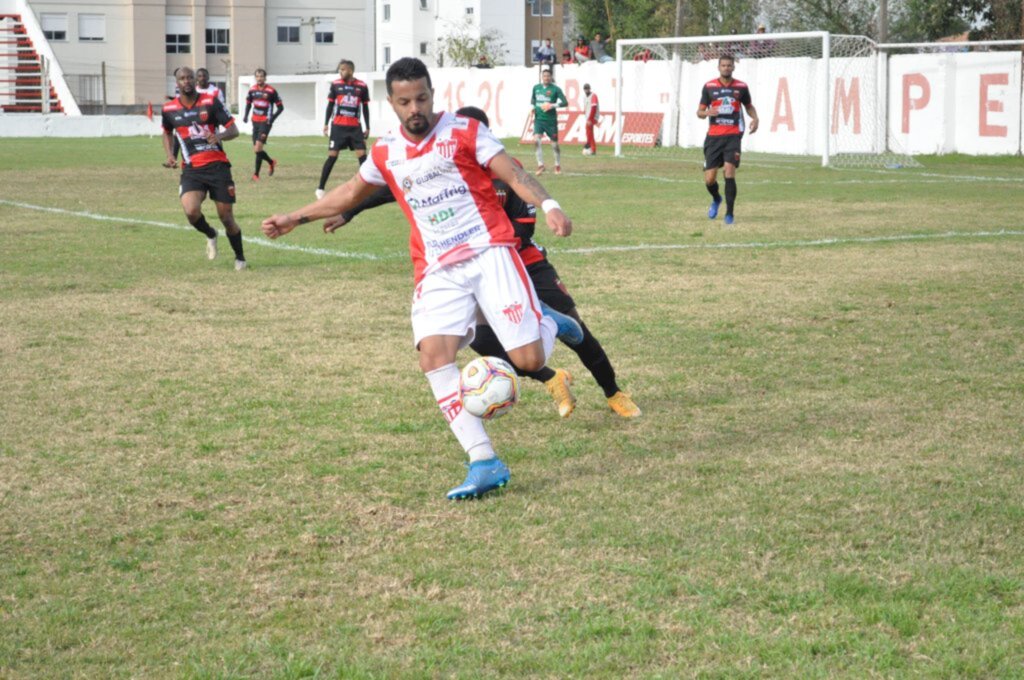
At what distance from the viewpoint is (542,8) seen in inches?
3686

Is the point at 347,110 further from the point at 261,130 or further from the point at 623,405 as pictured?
the point at 623,405

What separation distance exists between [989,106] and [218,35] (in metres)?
57.0

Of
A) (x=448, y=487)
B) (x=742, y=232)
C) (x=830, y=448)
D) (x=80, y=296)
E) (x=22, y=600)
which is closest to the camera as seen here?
(x=22, y=600)

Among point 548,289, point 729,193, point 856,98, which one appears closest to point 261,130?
point 729,193

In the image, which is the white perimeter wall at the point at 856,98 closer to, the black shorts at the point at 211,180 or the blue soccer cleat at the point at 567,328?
the black shorts at the point at 211,180

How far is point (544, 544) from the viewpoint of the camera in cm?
512

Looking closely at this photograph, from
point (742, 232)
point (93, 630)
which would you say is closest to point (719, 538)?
point (93, 630)

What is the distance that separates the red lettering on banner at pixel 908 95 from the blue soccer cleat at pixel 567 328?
25.8 m

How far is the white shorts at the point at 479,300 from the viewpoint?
601cm

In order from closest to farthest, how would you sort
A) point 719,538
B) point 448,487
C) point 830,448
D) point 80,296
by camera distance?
point 719,538 < point 448,487 < point 830,448 < point 80,296

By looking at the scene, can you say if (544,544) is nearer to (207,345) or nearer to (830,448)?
(830,448)

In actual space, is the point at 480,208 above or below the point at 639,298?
above

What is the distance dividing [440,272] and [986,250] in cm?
963

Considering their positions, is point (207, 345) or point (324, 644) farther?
point (207, 345)
